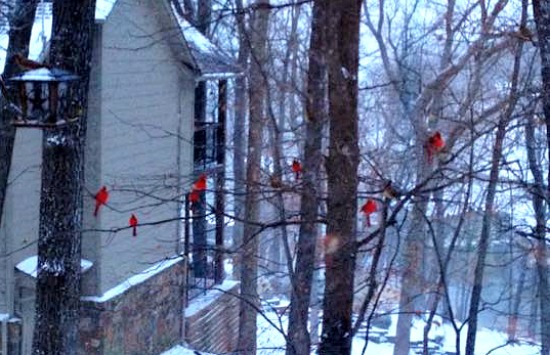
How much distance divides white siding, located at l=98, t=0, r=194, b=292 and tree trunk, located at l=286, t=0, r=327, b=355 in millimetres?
2739

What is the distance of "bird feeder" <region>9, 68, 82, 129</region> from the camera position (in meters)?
5.82

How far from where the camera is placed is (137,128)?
13.0 m

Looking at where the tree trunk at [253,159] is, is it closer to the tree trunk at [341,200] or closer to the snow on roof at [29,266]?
the snow on roof at [29,266]

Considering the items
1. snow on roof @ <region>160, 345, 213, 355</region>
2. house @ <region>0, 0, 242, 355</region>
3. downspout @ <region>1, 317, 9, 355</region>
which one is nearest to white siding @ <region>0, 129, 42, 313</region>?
house @ <region>0, 0, 242, 355</region>

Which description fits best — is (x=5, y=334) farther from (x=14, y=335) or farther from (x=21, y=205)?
(x=21, y=205)

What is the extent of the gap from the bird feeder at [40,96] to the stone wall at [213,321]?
354 inches

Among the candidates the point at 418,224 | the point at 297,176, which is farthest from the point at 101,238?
the point at 418,224

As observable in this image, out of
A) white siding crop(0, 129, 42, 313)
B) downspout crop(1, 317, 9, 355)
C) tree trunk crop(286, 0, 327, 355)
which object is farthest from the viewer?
downspout crop(1, 317, 9, 355)

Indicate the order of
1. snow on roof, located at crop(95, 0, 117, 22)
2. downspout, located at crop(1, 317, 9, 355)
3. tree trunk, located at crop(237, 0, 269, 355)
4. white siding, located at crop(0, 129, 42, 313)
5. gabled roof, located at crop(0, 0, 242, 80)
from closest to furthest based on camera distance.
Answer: white siding, located at crop(0, 129, 42, 313)
downspout, located at crop(1, 317, 9, 355)
snow on roof, located at crop(95, 0, 117, 22)
gabled roof, located at crop(0, 0, 242, 80)
tree trunk, located at crop(237, 0, 269, 355)

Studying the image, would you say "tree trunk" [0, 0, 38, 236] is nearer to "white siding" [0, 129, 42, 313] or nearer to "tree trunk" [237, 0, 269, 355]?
"white siding" [0, 129, 42, 313]

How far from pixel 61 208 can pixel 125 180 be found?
5.78 meters

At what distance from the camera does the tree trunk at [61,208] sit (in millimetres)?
6680

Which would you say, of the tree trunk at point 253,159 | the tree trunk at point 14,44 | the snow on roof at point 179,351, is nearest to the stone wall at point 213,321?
the snow on roof at point 179,351

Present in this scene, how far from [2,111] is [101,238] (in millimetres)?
3267
